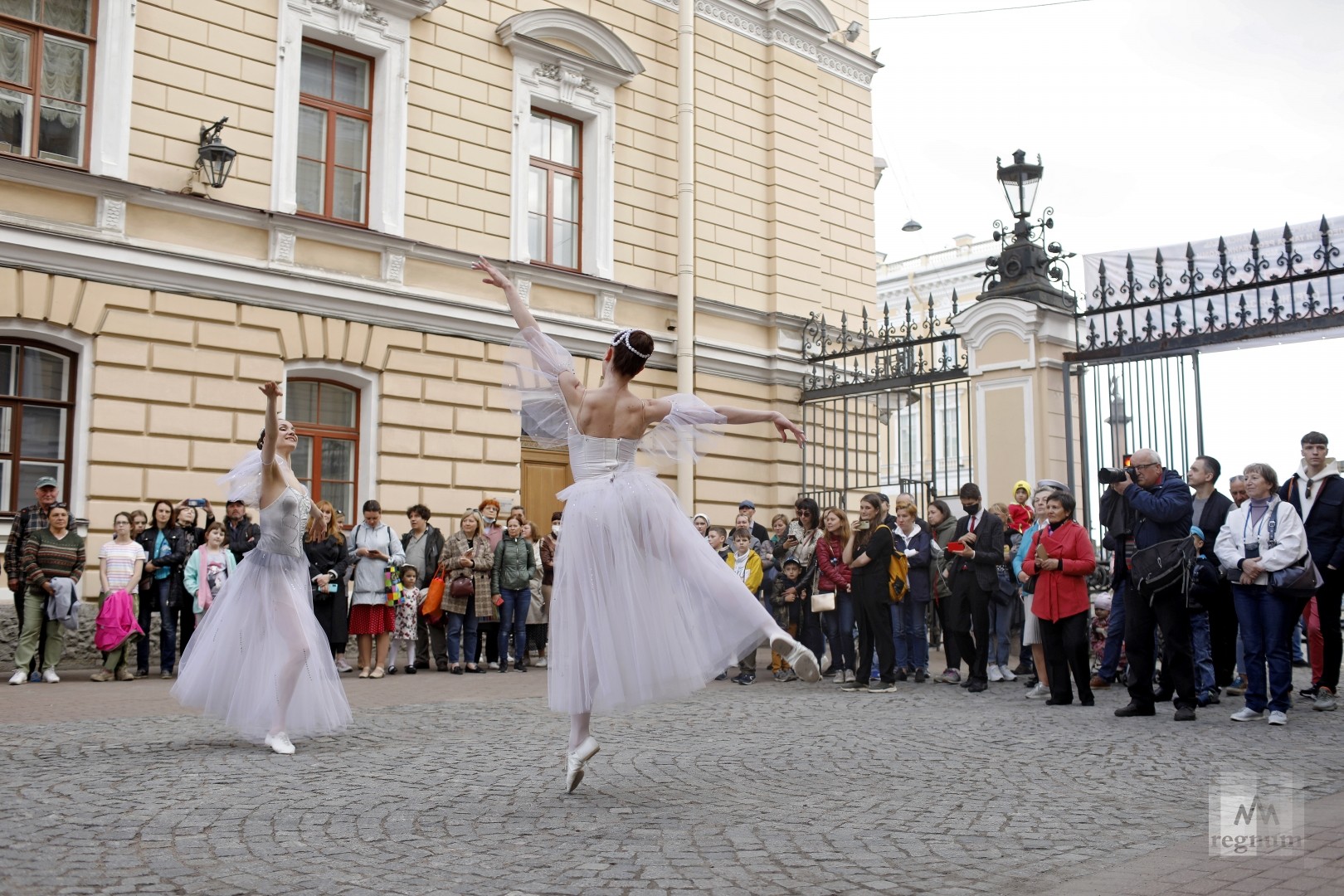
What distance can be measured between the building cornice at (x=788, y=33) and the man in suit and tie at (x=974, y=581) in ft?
36.7

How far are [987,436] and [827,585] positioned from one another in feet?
9.72

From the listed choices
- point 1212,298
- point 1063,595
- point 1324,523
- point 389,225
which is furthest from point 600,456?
point 389,225

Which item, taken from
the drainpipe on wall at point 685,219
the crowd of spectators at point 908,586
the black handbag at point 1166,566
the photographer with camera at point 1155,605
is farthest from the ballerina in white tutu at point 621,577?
the drainpipe on wall at point 685,219

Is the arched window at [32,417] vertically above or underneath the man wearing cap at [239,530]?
above

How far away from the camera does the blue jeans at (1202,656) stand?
10094 millimetres

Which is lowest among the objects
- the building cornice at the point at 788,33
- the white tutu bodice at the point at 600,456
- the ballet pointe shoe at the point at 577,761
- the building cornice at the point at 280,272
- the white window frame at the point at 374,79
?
the ballet pointe shoe at the point at 577,761

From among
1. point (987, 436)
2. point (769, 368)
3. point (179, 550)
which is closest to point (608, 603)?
point (179, 550)

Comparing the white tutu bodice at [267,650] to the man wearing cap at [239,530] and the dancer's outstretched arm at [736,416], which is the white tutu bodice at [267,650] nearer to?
the dancer's outstretched arm at [736,416]

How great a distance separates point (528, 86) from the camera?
17531mm

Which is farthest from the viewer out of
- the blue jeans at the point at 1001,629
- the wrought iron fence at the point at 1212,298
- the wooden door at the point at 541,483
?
the wooden door at the point at 541,483

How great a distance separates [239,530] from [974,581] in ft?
25.3

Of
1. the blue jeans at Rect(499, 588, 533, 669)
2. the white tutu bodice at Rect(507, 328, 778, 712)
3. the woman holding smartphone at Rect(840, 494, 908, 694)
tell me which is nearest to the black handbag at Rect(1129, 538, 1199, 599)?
the woman holding smartphone at Rect(840, 494, 908, 694)

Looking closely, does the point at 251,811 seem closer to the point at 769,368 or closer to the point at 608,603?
the point at 608,603

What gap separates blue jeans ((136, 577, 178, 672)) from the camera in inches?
482
